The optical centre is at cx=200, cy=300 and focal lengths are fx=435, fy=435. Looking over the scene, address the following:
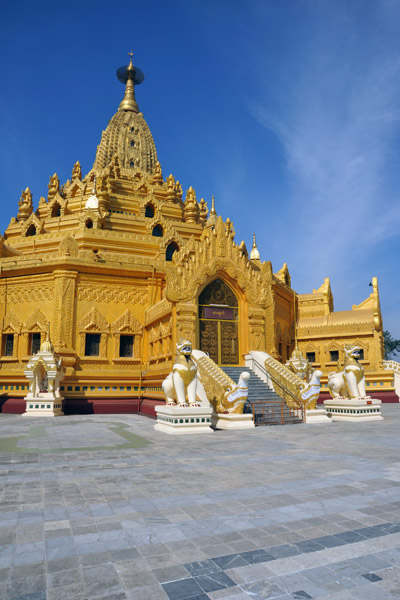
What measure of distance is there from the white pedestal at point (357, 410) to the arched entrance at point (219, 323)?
4.43m

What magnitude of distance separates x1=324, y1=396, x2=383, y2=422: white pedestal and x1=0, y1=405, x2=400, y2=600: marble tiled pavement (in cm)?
725

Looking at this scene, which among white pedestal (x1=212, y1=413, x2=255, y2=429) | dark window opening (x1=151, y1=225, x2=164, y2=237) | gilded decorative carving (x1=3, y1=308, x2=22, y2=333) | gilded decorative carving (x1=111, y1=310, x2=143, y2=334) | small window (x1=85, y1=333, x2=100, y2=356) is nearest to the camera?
white pedestal (x1=212, y1=413, x2=255, y2=429)

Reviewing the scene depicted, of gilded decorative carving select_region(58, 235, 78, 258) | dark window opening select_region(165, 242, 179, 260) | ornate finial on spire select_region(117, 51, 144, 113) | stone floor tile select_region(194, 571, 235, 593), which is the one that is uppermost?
ornate finial on spire select_region(117, 51, 144, 113)

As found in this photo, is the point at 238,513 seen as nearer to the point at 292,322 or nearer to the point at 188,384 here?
the point at 188,384

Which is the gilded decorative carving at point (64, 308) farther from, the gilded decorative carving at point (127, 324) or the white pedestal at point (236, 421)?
the white pedestal at point (236, 421)

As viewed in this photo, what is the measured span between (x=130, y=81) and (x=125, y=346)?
34.0 meters

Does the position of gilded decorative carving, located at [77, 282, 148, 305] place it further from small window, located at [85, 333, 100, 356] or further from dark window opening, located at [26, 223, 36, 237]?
dark window opening, located at [26, 223, 36, 237]

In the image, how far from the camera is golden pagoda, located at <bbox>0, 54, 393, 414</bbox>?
60.0 ft

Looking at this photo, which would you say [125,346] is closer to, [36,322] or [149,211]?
[36,322]

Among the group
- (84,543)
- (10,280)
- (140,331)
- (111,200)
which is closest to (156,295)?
(140,331)

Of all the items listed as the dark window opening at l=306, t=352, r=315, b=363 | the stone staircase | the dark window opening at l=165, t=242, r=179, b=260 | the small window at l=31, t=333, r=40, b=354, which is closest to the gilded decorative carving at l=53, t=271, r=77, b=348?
the small window at l=31, t=333, r=40, b=354

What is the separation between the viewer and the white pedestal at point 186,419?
12.1 m

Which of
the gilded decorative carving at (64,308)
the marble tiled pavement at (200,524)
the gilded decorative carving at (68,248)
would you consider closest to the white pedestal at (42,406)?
the gilded decorative carving at (64,308)

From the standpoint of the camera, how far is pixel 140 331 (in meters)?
21.3
